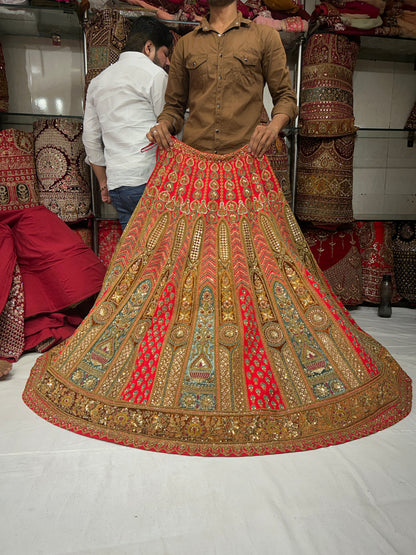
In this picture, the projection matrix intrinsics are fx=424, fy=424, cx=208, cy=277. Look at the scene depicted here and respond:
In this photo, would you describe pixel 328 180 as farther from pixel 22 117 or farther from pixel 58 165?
pixel 22 117

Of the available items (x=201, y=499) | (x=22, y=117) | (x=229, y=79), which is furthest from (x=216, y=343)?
(x=22, y=117)

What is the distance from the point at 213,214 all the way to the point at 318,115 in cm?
154

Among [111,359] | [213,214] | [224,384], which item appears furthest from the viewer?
[213,214]

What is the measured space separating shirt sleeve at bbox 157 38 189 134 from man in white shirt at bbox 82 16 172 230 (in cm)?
21

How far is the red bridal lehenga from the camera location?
133 centimetres

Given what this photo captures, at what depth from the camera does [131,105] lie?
2.17 metres

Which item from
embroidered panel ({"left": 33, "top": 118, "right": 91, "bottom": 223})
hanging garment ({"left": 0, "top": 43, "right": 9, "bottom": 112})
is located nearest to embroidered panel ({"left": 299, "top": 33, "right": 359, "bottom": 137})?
embroidered panel ({"left": 33, "top": 118, "right": 91, "bottom": 223})

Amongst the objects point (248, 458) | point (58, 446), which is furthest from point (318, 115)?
point (58, 446)

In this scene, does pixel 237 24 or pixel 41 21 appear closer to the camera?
pixel 237 24

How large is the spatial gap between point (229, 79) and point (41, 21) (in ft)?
5.57

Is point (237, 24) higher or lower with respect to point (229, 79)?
higher

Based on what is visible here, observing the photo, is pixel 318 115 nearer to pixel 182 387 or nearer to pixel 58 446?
pixel 182 387

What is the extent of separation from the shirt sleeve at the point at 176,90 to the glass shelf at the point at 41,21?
1.15 metres

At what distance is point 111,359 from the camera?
4.91 feet
